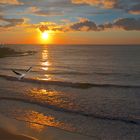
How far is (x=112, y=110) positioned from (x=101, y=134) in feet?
15.0

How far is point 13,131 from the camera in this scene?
13.4 metres

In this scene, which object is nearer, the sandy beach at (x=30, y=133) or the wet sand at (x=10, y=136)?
the wet sand at (x=10, y=136)

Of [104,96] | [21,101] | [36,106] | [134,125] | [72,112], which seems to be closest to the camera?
[134,125]

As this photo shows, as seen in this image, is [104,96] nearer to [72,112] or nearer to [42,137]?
[72,112]

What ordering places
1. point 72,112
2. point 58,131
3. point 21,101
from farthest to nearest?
1. point 21,101
2. point 72,112
3. point 58,131

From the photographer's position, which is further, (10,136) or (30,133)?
(30,133)

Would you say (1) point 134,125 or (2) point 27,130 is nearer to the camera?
(2) point 27,130

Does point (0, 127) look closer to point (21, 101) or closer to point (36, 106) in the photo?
point (36, 106)

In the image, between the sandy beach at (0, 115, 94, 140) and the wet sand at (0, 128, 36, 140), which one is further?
the sandy beach at (0, 115, 94, 140)

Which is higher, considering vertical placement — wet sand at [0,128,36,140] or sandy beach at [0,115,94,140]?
wet sand at [0,128,36,140]

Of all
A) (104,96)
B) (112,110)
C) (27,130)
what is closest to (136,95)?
(104,96)

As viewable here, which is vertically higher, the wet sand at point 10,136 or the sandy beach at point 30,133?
the wet sand at point 10,136

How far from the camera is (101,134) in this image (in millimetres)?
13398

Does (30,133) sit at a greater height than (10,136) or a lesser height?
lesser
